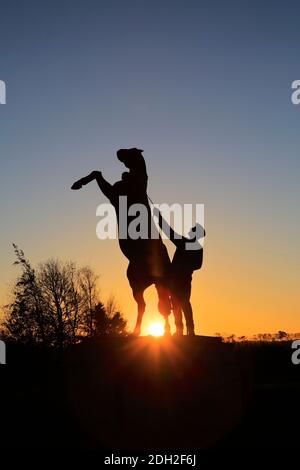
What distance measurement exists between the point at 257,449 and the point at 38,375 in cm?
1794

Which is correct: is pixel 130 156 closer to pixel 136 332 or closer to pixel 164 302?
pixel 164 302

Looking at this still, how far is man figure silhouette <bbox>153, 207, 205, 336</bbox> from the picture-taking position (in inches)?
703

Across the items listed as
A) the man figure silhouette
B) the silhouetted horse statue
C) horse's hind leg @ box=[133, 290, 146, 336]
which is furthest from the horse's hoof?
the man figure silhouette

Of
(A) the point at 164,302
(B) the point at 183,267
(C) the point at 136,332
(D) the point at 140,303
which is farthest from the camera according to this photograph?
(B) the point at 183,267

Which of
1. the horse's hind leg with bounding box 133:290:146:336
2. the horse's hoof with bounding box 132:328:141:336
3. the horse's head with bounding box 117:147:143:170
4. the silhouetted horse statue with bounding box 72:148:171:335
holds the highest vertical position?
the horse's head with bounding box 117:147:143:170

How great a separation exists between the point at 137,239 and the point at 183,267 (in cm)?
143

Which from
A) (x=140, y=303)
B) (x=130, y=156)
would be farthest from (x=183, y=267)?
(x=130, y=156)

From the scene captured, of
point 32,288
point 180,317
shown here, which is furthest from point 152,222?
point 32,288

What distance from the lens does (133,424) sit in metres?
15.7

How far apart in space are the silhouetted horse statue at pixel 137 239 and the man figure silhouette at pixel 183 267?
0.36 m

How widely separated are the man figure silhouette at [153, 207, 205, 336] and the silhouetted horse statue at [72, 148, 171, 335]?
36 centimetres

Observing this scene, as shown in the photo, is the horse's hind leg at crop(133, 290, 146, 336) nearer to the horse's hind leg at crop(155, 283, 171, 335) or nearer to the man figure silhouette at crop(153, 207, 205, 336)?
the horse's hind leg at crop(155, 283, 171, 335)

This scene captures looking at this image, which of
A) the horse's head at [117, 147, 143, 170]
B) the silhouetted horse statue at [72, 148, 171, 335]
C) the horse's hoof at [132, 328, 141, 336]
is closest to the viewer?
the horse's hoof at [132, 328, 141, 336]

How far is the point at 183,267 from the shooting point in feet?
59.2
